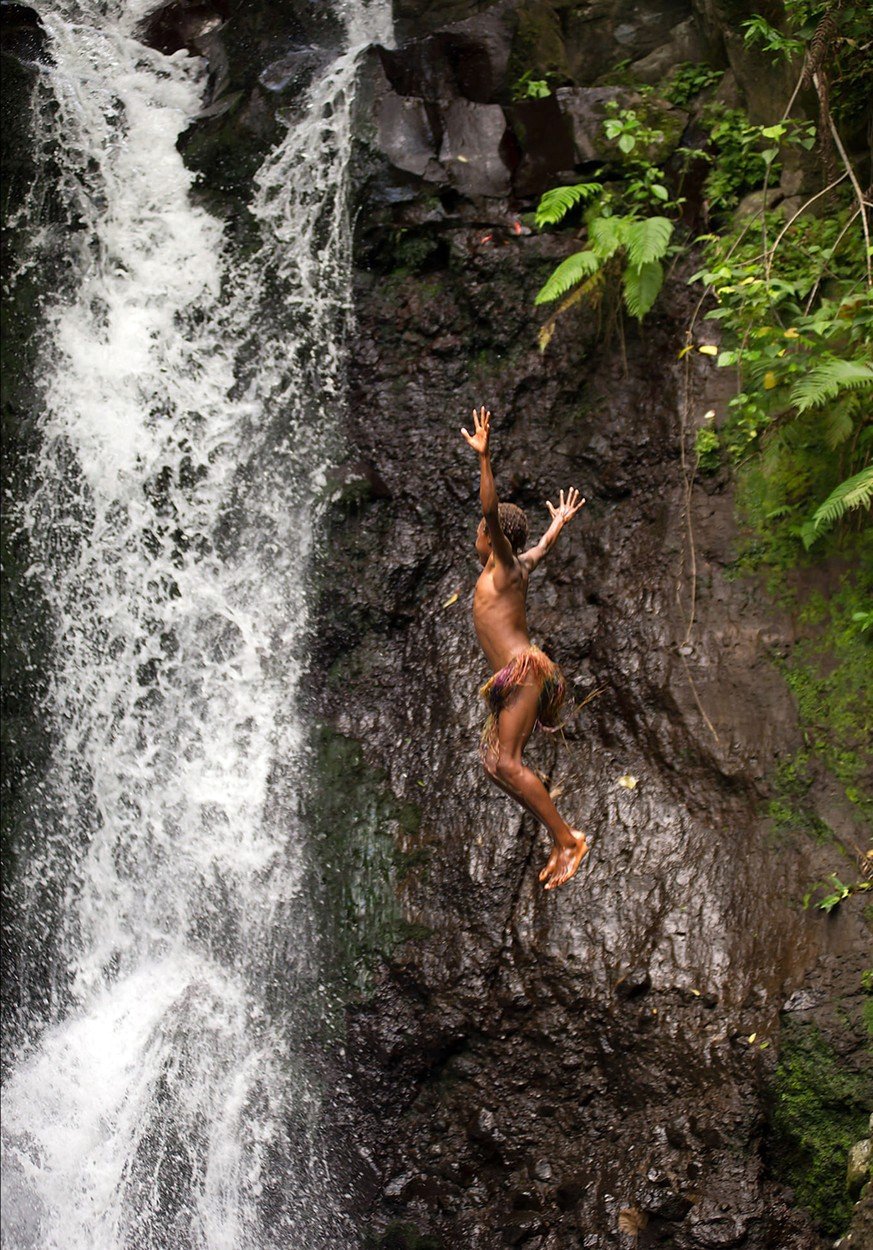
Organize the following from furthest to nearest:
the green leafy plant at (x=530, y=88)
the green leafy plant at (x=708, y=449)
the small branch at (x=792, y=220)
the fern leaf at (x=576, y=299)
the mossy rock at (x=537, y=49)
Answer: the mossy rock at (x=537, y=49)
the green leafy plant at (x=530, y=88)
the fern leaf at (x=576, y=299)
the green leafy plant at (x=708, y=449)
the small branch at (x=792, y=220)

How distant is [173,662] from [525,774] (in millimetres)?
3413

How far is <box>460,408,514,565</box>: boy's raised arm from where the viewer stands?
14.6ft

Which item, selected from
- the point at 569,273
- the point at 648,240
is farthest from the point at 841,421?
the point at 569,273

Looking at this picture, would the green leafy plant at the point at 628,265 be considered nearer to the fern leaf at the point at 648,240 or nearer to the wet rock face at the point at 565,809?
the fern leaf at the point at 648,240

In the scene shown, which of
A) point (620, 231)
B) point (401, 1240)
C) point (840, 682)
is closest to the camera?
point (401, 1240)

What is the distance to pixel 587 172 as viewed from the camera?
7.63 m

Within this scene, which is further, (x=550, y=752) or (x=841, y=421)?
(x=550, y=752)

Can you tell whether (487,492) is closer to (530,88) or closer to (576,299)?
(576,299)

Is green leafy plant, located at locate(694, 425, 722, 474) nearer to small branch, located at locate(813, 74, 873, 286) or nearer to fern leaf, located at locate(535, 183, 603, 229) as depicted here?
small branch, located at locate(813, 74, 873, 286)

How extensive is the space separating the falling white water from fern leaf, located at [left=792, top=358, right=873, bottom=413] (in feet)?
11.6

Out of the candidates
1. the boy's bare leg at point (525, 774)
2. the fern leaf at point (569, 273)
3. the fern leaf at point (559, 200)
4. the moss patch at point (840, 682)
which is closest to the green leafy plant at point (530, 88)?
the fern leaf at point (559, 200)

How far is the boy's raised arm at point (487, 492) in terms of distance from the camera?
14.6 ft

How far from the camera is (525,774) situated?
5.03 metres

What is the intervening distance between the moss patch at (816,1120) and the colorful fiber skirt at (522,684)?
201cm
